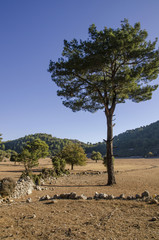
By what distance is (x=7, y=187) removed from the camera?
366 inches

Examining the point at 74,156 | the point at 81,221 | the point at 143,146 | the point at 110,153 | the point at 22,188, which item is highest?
the point at 110,153

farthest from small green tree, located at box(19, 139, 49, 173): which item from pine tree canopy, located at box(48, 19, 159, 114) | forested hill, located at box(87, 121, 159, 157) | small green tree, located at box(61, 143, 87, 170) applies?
forested hill, located at box(87, 121, 159, 157)

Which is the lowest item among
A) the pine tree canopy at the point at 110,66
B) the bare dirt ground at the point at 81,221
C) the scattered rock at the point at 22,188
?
the scattered rock at the point at 22,188

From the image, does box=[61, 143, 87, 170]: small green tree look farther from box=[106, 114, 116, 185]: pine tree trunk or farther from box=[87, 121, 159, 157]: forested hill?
box=[87, 121, 159, 157]: forested hill

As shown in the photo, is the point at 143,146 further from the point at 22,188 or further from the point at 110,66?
the point at 22,188

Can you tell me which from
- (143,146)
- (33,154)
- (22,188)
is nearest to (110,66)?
(22,188)

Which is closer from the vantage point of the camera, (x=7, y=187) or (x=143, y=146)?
(x=7, y=187)

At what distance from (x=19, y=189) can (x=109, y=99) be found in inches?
458

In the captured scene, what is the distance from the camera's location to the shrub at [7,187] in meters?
9.09

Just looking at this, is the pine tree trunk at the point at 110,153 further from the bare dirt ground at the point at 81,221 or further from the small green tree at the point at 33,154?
the small green tree at the point at 33,154

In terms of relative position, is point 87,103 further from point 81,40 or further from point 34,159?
point 34,159

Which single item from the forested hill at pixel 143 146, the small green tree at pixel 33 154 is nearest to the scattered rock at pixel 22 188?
the small green tree at pixel 33 154

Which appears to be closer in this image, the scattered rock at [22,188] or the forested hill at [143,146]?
the scattered rock at [22,188]

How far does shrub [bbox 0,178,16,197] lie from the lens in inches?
358
